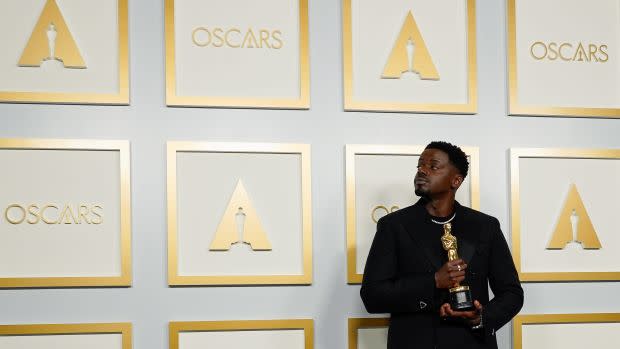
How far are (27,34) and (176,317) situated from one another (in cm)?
132

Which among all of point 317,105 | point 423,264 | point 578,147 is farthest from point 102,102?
point 578,147

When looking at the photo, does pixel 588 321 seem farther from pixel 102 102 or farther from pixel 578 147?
pixel 102 102

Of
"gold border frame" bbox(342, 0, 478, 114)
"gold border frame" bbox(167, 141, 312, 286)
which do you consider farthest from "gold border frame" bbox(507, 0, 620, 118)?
"gold border frame" bbox(167, 141, 312, 286)

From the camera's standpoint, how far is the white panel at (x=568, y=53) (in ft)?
12.3

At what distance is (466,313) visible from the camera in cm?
291

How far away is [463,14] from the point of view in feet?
12.2

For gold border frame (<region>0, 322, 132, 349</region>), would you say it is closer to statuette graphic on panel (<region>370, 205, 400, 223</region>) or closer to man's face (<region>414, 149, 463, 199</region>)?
statuette graphic on panel (<region>370, 205, 400, 223</region>)

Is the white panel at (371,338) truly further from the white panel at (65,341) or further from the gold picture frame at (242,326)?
the white panel at (65,341)

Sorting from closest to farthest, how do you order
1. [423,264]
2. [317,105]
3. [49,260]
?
[423,264] < [49,260] < [317,105]

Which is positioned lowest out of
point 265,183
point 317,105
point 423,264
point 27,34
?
point 423,264

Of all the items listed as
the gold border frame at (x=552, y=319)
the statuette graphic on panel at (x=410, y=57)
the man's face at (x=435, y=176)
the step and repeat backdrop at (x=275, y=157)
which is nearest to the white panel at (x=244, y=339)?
the step and repeat backdrop at (x=275, y=157)

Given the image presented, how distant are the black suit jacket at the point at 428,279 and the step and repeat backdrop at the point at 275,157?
0.47m

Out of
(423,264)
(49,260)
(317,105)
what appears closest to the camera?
(423,264)

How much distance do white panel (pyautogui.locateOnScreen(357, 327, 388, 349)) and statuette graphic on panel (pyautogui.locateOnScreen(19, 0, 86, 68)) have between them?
64.0 inches
